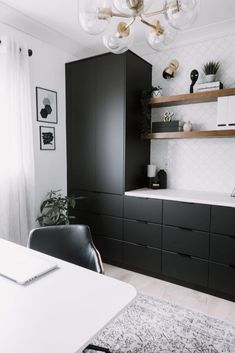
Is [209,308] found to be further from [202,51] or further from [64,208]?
[202,51]

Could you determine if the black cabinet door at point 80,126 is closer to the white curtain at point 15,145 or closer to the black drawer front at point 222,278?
the white curtain at point 15,145

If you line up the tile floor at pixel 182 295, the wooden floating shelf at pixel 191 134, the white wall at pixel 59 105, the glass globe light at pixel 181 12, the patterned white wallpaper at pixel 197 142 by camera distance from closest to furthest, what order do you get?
the glass globe light at pixel 181 12
the tile floor at pixel 182 295
the wooden floating shelf at pixel 191 134
the patterned white wallpaper at pixel 197 142
the white wall at pixel 59 105

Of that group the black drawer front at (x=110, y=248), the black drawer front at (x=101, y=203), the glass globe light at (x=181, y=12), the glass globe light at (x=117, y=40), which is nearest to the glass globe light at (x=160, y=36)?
the glass globe light at (x=117, y=40)

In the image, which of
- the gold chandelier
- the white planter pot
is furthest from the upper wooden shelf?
the gold chandelier

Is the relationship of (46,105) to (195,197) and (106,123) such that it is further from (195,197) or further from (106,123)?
(195,197)

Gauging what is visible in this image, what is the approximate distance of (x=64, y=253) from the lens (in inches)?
68.8

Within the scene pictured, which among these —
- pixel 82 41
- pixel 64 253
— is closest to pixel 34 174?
pixel 64 253

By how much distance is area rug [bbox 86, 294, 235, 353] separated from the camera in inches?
66.6

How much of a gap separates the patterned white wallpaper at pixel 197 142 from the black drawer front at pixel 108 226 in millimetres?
Answer: 819

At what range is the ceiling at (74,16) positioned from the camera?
2.28 meters

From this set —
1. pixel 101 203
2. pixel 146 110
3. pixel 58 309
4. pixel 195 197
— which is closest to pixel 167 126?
pixel 146 110

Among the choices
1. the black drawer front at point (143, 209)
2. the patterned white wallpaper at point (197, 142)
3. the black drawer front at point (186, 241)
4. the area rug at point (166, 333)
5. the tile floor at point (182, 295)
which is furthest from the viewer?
the patterned white wallpaper at point (197, 142)

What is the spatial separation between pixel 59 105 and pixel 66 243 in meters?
1.97

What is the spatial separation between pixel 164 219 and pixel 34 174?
1.47m
